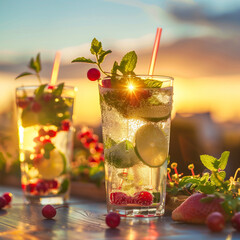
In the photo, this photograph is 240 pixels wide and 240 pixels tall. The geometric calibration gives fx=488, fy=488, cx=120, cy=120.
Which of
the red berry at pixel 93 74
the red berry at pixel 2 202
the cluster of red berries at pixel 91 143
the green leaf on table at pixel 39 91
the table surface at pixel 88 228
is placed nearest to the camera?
the table surface at pixel 88 228

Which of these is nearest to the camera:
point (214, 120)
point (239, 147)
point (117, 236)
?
point (117, 236)

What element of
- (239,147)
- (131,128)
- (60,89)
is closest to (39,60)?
(60,89)

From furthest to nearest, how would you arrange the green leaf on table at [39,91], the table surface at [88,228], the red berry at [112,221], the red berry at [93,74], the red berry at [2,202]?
1. the green leaf on table at [39,91]
2. the red berry at [2,202]
3. the red berry at [93,74]
4. the red berry at [112,221]
5. the table surface at [88,228]

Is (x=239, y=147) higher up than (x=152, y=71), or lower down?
lower down

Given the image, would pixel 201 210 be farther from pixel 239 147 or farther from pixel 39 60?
pixel 239 147

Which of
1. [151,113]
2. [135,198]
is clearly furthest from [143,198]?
[151,113]

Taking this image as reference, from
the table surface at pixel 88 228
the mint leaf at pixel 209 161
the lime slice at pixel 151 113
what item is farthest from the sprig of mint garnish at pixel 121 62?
the table surface at pixel 88 228

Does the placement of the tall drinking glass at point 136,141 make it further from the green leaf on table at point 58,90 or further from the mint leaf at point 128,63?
the green leaf on table at point 58,90
